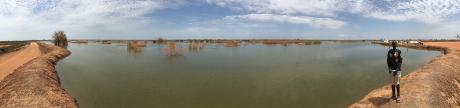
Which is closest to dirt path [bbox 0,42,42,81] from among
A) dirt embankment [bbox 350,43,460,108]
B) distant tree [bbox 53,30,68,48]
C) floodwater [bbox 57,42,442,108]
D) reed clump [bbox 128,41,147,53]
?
floodwater [bbox 57,42,442,108]

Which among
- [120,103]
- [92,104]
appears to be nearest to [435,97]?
[120,103]

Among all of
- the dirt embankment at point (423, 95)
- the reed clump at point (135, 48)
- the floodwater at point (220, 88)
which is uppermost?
the reed clump at point (135, 48)

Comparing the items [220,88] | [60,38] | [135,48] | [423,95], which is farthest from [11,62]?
[60,38]

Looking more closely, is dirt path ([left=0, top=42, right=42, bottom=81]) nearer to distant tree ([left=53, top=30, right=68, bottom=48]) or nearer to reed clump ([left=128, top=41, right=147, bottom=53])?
reed clump ([left=128, top=41, right=147, bottom=53])

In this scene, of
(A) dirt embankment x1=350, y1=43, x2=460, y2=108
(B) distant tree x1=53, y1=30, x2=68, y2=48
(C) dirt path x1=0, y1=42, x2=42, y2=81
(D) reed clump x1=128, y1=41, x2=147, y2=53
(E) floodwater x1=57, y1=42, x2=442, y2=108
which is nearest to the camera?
(A) dirt embankment x1=350, y1=43, x2=460, y2=108

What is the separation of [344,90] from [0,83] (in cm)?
1508

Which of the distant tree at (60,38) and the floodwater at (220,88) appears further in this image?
the distant tree at (60,38)

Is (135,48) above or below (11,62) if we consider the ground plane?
above

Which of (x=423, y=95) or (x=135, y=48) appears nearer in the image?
(x=423, y=95)

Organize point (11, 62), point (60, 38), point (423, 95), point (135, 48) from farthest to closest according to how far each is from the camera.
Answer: point (60, 38)
point (135, 48)
point (11, 62)
point (423, 95)

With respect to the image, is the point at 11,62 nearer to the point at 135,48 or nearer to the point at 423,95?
the point at 135,48

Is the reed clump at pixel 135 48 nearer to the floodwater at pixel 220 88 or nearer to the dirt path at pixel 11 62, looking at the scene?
the dirt path at pixel 11 62

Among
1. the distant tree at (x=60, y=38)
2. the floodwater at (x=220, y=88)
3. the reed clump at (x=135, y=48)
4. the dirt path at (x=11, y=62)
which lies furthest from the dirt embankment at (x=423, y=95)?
the distant tree at (x=60, y=38)

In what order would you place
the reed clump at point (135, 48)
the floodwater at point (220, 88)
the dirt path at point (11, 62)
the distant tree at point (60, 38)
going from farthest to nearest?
the distant tree at point (60, 38)
the reed clump at point (135, 48)
the dirt path at point (11, 62)
the floodwater at point (220, 88)
